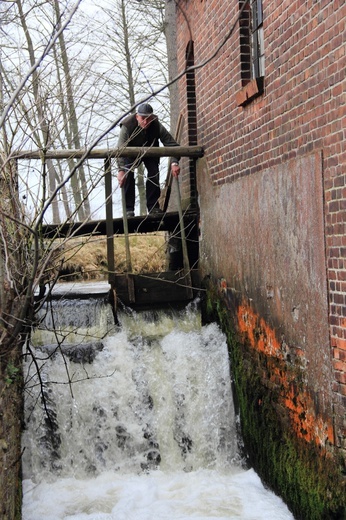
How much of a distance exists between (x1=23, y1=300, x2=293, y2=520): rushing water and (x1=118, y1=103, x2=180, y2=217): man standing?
1.75 m

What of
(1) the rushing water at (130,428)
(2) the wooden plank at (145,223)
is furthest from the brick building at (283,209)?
(2) the wooden plank at (145,223)

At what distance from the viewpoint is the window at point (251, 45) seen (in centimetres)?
732

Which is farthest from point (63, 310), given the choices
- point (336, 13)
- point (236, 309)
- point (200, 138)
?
point (336, 13)

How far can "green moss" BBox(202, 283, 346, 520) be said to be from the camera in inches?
215

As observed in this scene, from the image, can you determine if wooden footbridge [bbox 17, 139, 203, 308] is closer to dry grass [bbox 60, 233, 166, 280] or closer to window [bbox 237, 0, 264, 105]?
window [bbox 237, 0, 264, 105]

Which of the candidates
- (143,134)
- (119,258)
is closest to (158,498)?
(143,134)

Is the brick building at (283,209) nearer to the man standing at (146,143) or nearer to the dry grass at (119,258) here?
the man standing at (146,143)

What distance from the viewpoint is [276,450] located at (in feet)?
21.8

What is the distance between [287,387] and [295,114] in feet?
7.41

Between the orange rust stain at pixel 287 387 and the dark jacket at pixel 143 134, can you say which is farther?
the dark jacket at pixel 143 134

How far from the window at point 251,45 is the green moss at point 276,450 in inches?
96.0

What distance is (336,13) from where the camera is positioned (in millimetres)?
5117

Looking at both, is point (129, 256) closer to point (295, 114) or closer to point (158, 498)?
point (158, 498)

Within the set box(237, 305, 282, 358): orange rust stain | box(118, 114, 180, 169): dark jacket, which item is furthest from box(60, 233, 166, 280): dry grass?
box(237, 305, 282, 358): orange rust stain
